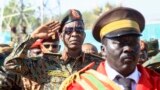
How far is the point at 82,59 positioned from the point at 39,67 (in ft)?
1.52

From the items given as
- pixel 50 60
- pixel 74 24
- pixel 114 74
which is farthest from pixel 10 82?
pixel 114 74

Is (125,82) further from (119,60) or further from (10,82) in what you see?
(10,82)

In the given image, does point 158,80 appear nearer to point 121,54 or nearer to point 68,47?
point 121,54

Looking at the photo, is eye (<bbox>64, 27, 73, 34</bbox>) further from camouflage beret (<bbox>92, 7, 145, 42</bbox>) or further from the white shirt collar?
the white shirt collar

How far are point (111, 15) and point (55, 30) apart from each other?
4.97ft

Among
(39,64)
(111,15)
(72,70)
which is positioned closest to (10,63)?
(39,64)

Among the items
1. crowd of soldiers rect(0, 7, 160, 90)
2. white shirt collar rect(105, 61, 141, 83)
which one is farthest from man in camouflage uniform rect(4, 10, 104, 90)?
white shirt collar rect(105, 61, 141, 83)

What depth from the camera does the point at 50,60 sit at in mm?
5695

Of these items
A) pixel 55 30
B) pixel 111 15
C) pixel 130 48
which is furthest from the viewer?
pixel 55 30

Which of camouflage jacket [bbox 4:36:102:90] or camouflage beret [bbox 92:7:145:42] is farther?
camouflage jacket [bbox 4:36:102:90]

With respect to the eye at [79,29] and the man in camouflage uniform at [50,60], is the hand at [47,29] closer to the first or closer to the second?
the man in camouflage uniform at [50,60]

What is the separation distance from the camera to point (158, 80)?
154 inches

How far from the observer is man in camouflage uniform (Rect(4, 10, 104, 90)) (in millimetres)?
5500

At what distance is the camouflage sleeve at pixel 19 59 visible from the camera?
5.49 metres
